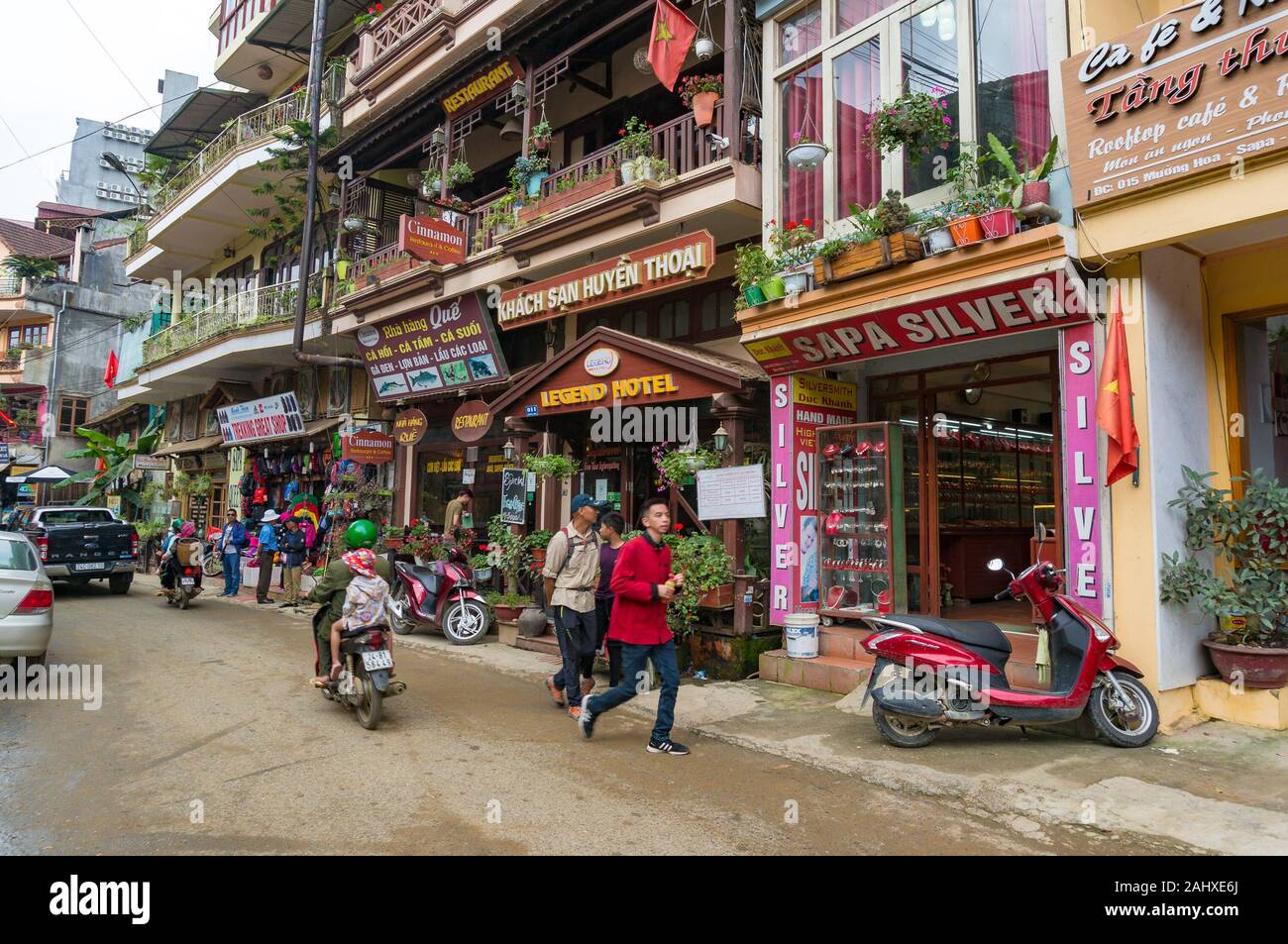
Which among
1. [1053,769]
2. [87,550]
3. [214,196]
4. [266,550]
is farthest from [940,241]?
[214,196]

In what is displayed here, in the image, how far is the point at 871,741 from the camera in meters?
6.18

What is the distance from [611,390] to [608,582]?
11.6ft

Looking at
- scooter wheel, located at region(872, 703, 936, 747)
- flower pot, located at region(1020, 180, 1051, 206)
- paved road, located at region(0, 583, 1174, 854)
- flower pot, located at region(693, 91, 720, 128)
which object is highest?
flower pot, located at region(693, 91, 720, 128)

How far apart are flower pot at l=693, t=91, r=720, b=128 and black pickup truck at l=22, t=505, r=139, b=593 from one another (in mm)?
14170

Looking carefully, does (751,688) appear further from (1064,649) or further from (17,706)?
(17,706)

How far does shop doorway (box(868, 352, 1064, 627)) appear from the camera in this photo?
28.9 ft

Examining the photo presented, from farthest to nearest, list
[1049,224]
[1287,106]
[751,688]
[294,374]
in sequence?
1. [294,374]
2. [751,688]
3. [1049,224]
4. [1287,106]

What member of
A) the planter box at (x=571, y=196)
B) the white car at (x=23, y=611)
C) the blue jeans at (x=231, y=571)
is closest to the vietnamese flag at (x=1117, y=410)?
the planter box at (x=571, y=196)

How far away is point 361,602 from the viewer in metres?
6.74

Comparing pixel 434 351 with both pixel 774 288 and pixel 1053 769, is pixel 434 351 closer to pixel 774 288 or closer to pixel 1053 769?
pixel 774 288

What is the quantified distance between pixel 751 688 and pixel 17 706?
686 cm

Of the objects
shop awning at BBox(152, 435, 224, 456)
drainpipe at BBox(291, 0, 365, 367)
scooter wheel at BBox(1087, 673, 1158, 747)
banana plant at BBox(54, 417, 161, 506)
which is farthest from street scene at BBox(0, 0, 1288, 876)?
banana plant at BBox(54, 417, 161, 506)

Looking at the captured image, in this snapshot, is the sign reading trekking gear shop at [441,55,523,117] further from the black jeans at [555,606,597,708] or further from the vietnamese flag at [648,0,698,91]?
the black jeans at [555,606,597,708]
